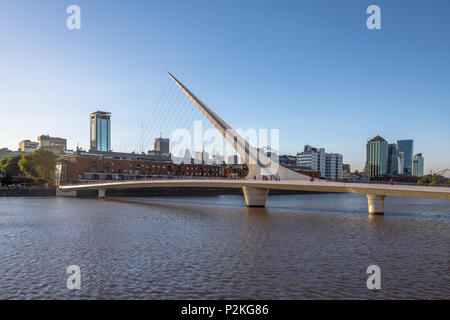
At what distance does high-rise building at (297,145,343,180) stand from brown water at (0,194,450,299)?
153776 mm

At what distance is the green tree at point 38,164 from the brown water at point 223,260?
176ft

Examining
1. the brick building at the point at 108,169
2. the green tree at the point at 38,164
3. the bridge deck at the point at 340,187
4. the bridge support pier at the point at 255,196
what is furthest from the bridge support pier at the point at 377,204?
the green tree at the point at 38,164

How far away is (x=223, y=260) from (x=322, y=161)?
172 m

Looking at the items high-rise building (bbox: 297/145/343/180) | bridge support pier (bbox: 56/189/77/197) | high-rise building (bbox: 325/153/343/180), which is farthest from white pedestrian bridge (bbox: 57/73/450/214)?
high-rise building (bbox: 325/153/343/180)

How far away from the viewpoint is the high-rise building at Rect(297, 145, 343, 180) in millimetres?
177000

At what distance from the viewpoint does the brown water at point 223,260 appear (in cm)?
1117

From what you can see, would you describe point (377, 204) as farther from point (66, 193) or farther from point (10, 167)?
point (10, 167)

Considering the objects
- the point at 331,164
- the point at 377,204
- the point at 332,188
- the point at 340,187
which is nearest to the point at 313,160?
the point at 331,164

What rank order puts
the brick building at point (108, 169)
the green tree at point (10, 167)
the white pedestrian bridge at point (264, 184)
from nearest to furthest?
the white pedestrian bridge at point (264, 184) → the green tree at point (10, 167) → the brick building at point (108, 169)

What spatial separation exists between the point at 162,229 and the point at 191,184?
17.7 meters

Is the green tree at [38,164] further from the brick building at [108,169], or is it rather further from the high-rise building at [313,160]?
the high-rise building at [313,160]
